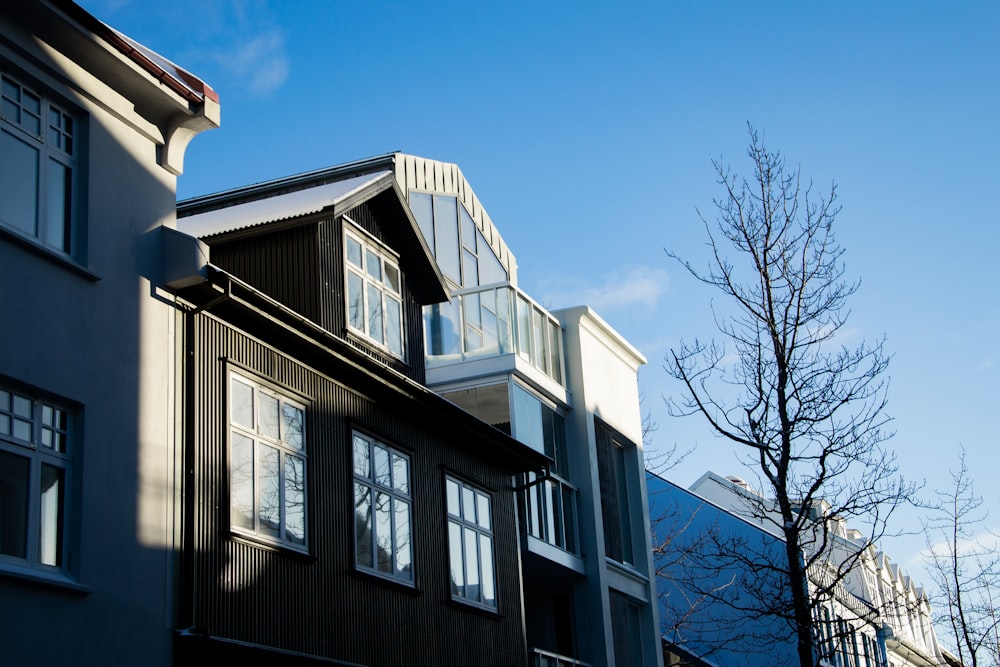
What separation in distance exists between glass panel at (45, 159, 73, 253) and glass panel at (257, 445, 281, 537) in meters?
3.46

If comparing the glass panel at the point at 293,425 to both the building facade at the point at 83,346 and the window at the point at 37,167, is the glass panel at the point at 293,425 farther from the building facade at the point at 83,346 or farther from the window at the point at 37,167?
the window at the point at 37,167

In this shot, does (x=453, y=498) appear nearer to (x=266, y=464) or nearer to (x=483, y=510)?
(x=483, y=510)

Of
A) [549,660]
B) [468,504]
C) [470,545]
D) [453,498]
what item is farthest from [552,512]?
[453,498]

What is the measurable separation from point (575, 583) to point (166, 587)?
1348cm

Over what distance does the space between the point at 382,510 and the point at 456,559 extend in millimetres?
2263

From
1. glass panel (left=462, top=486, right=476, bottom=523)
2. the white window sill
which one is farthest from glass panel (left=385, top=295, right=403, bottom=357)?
the white window sill

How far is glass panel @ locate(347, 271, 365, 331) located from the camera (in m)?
17.2

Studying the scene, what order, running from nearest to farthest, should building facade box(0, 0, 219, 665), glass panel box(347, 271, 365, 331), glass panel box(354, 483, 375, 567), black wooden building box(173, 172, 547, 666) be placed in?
1. building facade box(0, 0, 219, 665)
2. black wooden building box(173, 172, 547, 666)
3. glass panel box(354, 483, 375, 567)
4. glass panel box(347, 271, 365, 331)

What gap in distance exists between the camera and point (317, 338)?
15.1 m

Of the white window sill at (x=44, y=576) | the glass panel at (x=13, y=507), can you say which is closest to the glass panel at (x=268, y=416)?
the white window sill at (x=44, y=576)

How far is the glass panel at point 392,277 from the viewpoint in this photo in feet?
61.1

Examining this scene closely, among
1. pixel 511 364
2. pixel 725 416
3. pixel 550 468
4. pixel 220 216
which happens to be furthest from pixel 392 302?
→ pixel 725 416

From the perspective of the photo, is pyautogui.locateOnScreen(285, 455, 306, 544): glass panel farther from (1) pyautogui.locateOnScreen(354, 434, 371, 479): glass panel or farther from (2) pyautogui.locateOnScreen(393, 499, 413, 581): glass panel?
(2) pyautogui.locateOnScreen(393, 499, 413, 581): glass panel

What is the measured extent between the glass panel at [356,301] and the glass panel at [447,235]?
8492mm
